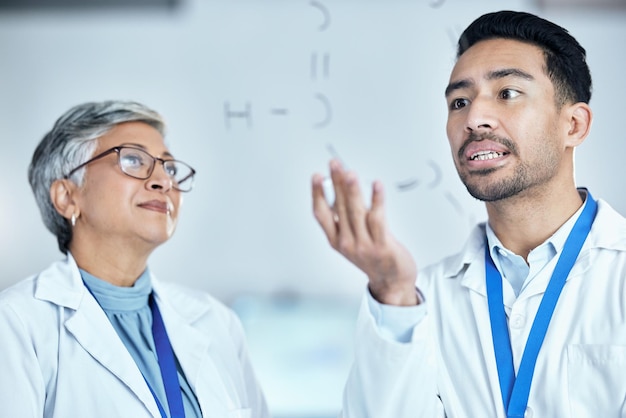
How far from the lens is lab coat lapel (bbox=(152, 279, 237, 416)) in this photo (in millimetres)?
1807

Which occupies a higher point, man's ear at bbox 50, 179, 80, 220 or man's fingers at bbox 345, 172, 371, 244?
man's fingers at bbox 345, 172, 371, 244

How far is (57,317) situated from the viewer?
175 cm

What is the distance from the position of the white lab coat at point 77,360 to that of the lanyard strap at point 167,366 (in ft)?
0.08

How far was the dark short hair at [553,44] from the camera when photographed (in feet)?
5.53

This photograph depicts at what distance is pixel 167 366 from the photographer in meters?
1.79

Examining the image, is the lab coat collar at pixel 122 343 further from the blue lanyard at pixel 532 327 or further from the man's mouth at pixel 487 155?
the man's mouth at pixel 487 155

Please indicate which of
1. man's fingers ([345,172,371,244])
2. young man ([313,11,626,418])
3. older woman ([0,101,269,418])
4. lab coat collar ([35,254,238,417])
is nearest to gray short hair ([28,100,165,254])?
older woman ([0,101,269,418])

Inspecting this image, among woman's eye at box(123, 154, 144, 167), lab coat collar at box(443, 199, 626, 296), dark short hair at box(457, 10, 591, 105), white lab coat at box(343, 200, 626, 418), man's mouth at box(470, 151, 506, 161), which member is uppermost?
dark short hair at box(457, 10, 591, 105)

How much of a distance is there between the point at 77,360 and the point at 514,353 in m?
1.01

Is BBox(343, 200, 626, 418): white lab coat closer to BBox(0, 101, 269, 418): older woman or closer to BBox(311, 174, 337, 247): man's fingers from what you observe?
BBox(311, 174, 337, 247): man's fingers

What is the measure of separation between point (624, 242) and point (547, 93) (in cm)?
38

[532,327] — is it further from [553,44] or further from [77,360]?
[77,360]

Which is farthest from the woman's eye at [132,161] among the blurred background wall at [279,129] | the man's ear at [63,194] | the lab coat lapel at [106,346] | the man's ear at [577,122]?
the man's ear at [577,122]

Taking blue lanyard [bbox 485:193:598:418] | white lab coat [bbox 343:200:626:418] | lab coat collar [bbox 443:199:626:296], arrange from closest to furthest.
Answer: white lab coat [bbox 343:200:626:418], blue lanyard [bbox 485:193:598:418], lab coat collar [bbox 443:199:626:296]
